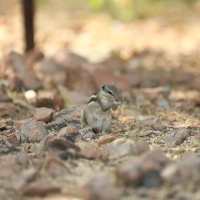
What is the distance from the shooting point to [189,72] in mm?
4844

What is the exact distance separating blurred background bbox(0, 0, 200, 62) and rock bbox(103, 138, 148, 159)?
2.53 metres

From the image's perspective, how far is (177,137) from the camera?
109 inches

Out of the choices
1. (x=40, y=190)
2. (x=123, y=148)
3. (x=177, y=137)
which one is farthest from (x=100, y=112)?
(x=40, y=190)

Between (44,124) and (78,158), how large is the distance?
48 cm

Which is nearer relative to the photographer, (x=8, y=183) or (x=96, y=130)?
(x=8, y=183)

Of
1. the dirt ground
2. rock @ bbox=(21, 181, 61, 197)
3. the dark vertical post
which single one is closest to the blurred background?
Result: the dirt ground

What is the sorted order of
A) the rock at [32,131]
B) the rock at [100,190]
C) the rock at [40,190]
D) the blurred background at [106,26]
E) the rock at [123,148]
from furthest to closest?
1. the blurred background at [106,26]
2. the rock at [32,131]
3. the rock at [123,148]
4. the rock at [40,190]
5. the rock at [100,190]

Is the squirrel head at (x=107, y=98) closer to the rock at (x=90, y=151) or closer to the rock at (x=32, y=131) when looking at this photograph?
the rock at (x=32, y=131)

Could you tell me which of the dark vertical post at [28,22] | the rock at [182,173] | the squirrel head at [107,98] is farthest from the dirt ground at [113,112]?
the dark vertical post at [28,22]

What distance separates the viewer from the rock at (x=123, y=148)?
2475 mm

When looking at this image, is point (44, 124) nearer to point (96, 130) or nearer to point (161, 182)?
point (96, 130)

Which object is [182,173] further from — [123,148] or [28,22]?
[28,22]

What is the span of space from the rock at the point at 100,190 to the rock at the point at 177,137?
24.8 inches

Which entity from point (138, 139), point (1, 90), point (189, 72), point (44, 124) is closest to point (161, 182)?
point (138, 139)
